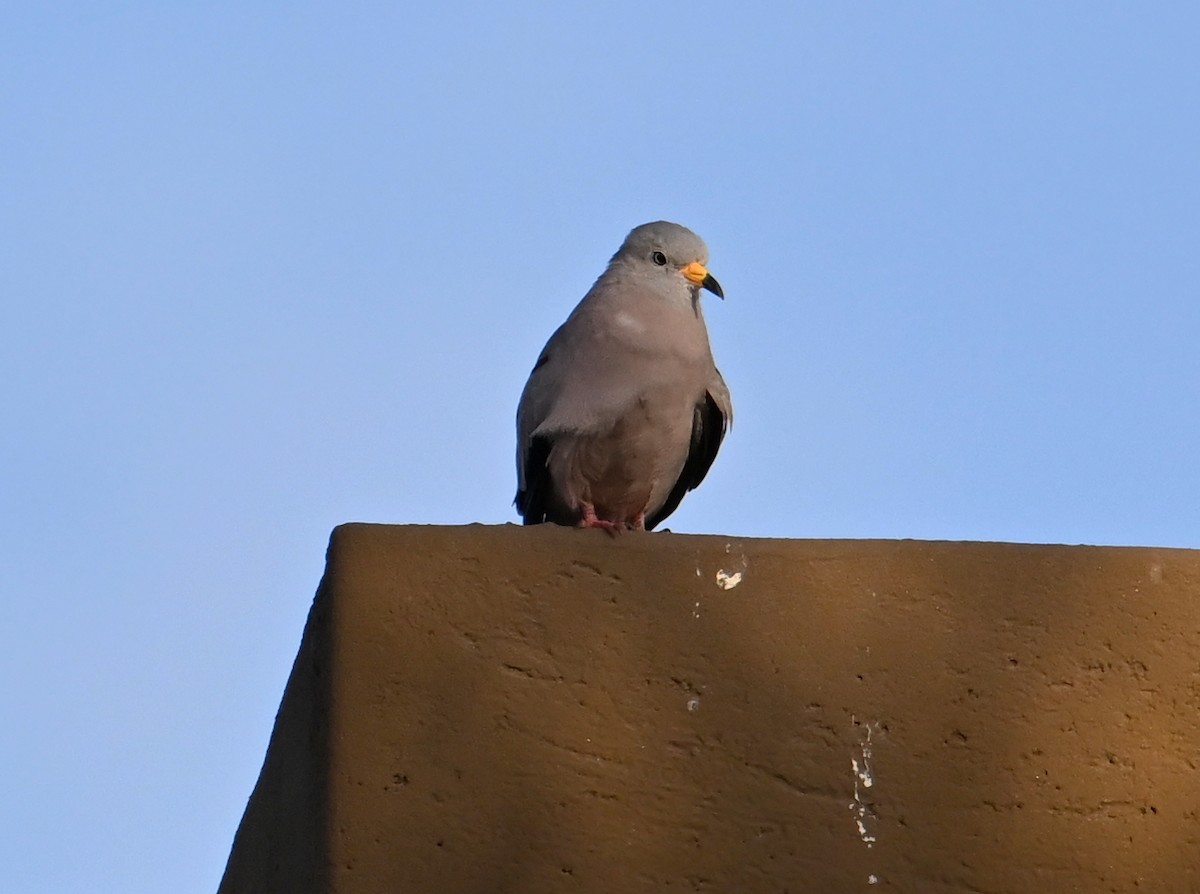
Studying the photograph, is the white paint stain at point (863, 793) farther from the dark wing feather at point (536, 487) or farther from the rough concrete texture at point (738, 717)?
the dark wing feather at point (536, 487)

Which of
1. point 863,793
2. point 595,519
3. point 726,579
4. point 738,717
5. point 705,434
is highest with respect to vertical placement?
point 705,434

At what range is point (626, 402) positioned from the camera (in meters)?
6.07

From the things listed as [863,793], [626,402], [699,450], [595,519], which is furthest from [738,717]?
[699,450]

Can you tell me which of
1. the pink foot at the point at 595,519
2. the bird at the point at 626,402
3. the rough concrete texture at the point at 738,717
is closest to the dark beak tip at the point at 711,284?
the bird at the point at 626,402

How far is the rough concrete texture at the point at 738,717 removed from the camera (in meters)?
3.97

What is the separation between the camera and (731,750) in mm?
4082

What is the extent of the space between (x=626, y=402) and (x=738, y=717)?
2126mm

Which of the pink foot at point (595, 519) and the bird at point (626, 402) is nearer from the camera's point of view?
the bird at point (626, 402)

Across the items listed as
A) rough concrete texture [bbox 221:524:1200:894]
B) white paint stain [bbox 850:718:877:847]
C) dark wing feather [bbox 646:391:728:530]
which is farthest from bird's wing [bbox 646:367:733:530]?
white paint stain [bbox 850:718:877:847]

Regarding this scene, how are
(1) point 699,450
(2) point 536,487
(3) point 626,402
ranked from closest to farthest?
(3) point 626,402 < (2) point 536,487 < (1) point 699,450

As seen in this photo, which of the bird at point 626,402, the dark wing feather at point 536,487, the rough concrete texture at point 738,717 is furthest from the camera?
the dark wing feather at point 536,487

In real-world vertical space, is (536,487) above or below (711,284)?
below

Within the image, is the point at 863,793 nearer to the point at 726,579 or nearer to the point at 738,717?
the point at 738,717

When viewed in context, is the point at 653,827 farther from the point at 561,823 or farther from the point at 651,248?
the point at 651,248
